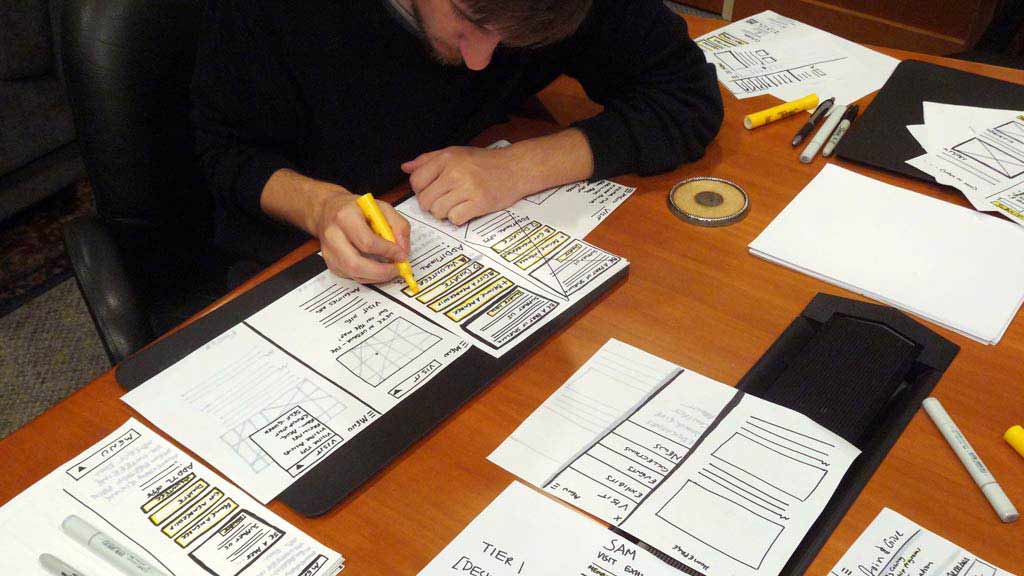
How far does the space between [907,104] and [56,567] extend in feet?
4.03

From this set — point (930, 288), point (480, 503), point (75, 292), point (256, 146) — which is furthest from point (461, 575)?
point (75, 292)

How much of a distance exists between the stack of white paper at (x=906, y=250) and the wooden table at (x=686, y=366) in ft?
0.07

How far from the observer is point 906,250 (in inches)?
38.3

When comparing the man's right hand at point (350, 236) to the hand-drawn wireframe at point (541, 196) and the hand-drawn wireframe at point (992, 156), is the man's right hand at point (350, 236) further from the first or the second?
the hand-drawn wireframe at point (992, 156)

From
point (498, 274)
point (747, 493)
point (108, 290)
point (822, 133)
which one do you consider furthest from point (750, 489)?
point (108, 290)

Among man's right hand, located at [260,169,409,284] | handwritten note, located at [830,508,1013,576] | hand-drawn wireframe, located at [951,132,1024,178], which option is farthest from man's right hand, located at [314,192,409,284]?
hand-drawn wireframe, located at [951,132,1024,178]

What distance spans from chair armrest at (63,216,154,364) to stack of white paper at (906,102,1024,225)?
101 cm

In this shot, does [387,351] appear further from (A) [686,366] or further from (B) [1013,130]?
(B) [1013,130]

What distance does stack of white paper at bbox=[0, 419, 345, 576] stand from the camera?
666mm

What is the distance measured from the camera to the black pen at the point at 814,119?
3.85ft

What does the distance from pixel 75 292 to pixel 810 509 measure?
1.97 m

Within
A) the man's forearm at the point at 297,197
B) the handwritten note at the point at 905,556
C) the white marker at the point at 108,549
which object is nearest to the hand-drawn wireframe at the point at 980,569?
the handwritten note at the point at 905,556

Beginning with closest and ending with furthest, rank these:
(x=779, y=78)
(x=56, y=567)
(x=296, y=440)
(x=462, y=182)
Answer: (x=56, y=567), (x=296, y=440), (x=462, y=182), (x=779, y=78)

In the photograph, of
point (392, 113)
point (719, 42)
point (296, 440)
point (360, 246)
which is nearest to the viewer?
point (296, 440)
